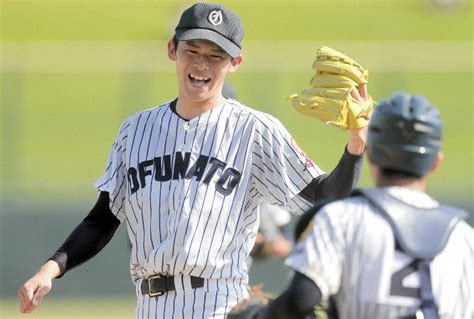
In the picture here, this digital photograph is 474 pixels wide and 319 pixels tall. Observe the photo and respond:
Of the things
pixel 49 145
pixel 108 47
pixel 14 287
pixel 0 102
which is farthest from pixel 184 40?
pixel 108 47

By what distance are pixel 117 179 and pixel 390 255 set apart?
176 cm

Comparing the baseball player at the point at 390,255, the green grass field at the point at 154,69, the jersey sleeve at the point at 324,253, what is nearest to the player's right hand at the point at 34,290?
the baseball player at the point at 390,255

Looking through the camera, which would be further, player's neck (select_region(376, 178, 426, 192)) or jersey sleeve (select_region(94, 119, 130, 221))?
jersey sleeve (select_region(94, 119, 130, 221))

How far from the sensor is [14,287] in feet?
42.3

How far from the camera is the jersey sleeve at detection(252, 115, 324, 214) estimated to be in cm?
447

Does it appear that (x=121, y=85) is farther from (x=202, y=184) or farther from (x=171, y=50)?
(x=202, y=184)

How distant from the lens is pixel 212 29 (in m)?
4.48

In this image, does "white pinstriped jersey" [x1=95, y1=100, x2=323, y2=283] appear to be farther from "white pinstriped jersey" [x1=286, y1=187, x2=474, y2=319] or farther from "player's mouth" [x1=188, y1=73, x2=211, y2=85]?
"white pinstriped jersey" [x1=286, y1=187, x2=474, y2=319]

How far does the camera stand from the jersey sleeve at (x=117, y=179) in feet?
15.1

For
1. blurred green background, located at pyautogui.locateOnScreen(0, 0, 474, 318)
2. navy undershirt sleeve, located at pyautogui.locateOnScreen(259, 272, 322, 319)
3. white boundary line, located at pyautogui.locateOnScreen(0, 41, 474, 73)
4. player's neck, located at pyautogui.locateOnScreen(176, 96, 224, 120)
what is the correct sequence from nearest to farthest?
navy undershirt sleeve, located at pyautogui.locateOnScreen(259, 272, 322, 319), player's neck, located at pyautogui.locateOnScreen(176, 96, 224, 120), blurred green background, located at pyautogui.locateOnScreen(0, 0, 474, 318), white boundary line, located at pyautogui.locateOnScreen(0, 41, 474, 73)

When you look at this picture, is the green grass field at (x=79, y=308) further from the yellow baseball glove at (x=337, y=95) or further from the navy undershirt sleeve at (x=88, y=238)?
the yellow baseball glove at (x=337, y=95)

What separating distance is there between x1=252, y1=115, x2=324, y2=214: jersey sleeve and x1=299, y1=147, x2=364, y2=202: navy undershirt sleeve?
64 millimetres

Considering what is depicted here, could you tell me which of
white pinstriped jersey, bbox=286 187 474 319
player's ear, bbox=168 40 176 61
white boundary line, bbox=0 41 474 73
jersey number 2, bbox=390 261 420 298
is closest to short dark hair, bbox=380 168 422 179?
white pinstriped jersey, bbox=286 187 474 319

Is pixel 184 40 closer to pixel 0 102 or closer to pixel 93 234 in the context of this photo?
pixel 93 234
